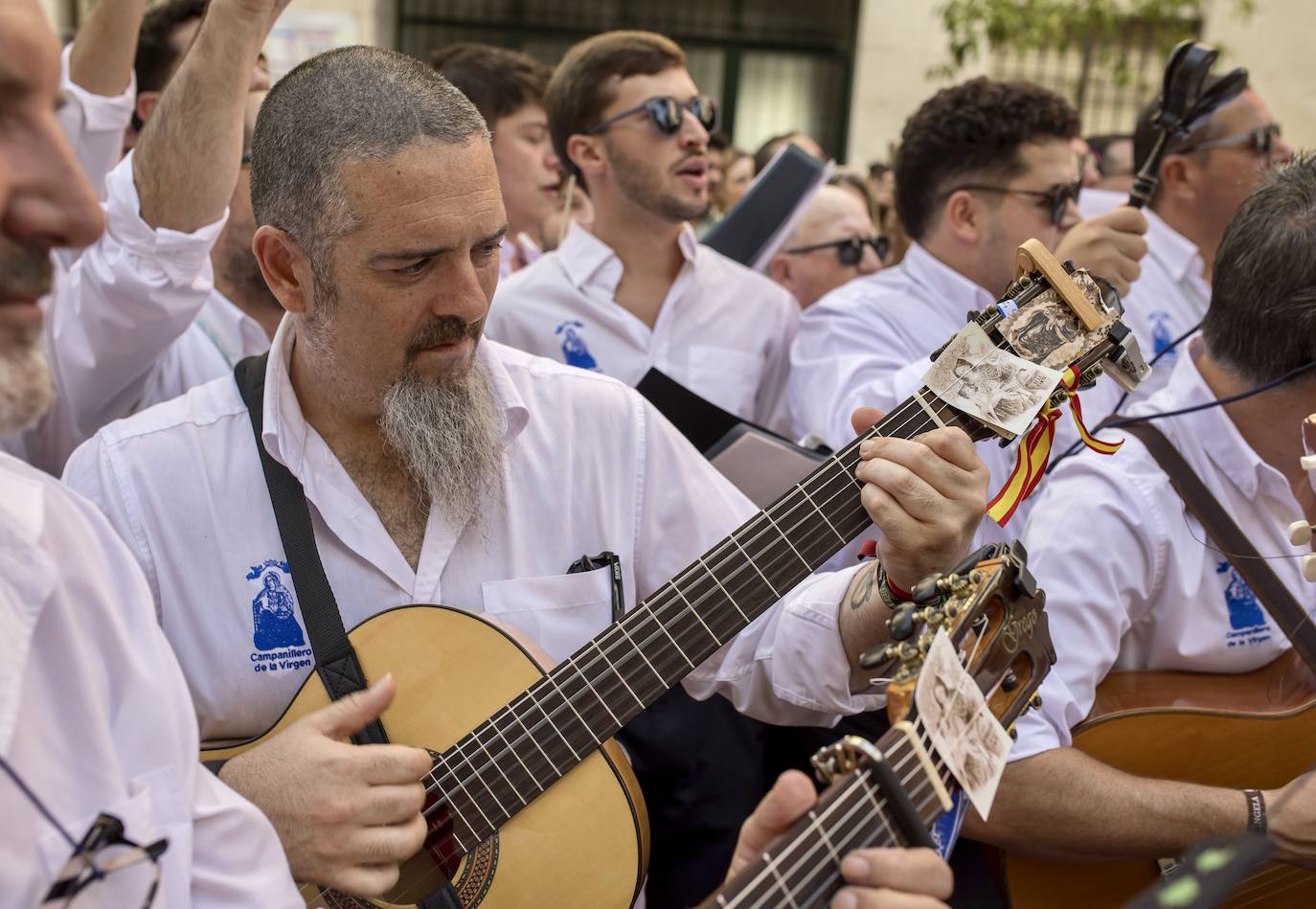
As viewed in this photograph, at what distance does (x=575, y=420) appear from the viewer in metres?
2.44

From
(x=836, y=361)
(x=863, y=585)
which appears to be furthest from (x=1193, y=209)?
(x=863, y=585)

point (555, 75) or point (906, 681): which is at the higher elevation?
point (555, 75)

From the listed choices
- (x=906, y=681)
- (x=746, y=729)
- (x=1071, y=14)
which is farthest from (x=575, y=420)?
(x=1071, y=14)

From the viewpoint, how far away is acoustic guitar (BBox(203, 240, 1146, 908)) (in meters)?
2.02

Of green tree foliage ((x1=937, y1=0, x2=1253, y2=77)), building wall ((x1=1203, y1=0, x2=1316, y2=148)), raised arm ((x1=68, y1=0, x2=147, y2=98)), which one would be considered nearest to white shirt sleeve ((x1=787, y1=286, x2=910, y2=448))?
raised arm ((x1=68, y1=0, x2=147, y2=98))

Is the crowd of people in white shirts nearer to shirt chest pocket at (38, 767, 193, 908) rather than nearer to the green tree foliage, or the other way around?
shirt chest pocket at (38, 767, 193, 908)

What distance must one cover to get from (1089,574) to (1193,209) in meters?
2.84

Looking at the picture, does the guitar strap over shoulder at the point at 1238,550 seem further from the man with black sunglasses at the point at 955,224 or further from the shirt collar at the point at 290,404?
the man with black sunglasses at the point at 955,224

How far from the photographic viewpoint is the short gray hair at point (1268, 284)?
2422 mm

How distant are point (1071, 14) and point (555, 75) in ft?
27.0

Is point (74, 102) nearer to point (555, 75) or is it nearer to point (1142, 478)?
point (555, 75)

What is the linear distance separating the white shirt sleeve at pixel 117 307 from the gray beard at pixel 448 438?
73cm

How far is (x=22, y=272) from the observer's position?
125 centimetres

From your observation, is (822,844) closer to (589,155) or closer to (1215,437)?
(1215,437)
